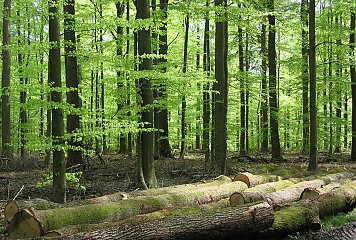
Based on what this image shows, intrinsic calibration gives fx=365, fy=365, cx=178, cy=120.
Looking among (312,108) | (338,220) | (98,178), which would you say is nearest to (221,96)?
(312,108)

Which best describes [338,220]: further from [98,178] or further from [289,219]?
[98,178]

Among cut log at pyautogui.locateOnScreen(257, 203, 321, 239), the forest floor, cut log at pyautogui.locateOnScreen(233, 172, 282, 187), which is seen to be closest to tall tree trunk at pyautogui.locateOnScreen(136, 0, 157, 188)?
the forest floor

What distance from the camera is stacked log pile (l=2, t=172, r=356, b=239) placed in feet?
18.0

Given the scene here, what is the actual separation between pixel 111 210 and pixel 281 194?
414 centimetres

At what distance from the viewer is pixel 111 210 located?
6.62 metres

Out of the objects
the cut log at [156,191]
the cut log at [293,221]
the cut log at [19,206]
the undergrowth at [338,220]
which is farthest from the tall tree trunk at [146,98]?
the undergrowth at [338,220]

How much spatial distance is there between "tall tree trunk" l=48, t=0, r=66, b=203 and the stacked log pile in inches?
36.7

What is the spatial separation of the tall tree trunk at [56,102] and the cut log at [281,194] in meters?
3.78

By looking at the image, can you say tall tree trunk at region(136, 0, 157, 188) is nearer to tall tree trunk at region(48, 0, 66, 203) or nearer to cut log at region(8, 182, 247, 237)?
cut log at region(8, 182, 247, 237)

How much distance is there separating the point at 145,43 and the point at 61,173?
4.31 meters

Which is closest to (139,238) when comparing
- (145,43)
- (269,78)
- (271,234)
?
(271,234)

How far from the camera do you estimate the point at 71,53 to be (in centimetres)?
826

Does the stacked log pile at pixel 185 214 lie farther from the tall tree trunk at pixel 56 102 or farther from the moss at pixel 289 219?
the tall tree trunk at pixel 56 102

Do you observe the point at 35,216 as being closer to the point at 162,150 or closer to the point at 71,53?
the point at 71,53
